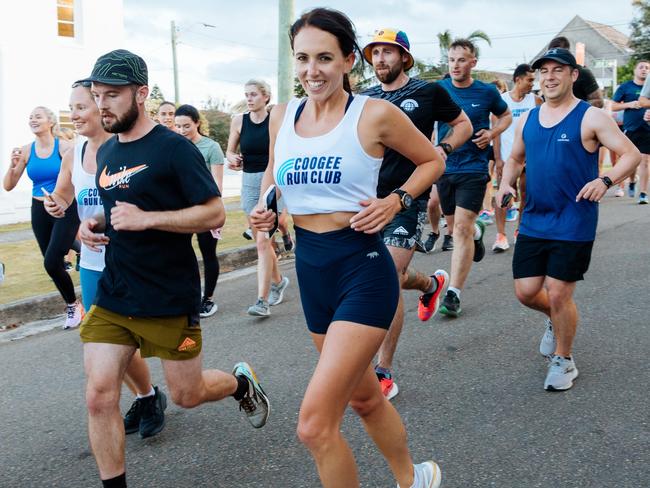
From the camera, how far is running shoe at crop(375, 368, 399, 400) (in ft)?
14.4

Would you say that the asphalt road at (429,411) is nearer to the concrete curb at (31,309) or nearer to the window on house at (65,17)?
the concrete curb at (31,309)

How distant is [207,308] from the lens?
22.4 feet

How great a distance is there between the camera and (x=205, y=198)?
3.33m

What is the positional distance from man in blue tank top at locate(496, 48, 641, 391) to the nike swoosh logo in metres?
2.49

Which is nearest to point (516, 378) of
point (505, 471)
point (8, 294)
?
point (505, 471)

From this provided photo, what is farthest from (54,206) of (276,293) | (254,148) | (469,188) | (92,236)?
(469,188)

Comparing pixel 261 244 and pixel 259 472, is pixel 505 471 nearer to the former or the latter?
pixel 259 472

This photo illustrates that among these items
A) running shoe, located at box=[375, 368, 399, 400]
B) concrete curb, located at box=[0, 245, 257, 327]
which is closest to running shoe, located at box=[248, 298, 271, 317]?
running shoe, located at box=[375, 368, 399, 400]

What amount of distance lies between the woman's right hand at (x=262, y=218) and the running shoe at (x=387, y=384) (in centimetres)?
173

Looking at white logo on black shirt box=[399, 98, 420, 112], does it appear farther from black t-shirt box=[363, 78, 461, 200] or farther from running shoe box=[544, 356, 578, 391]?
running shoe box=[544, 356, 578, 391]

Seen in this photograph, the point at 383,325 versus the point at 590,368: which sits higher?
the point at 383,325

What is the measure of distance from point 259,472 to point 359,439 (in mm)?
586

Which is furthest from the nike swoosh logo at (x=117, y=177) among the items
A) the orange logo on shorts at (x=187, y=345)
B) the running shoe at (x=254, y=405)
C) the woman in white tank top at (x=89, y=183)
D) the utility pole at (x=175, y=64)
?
the utility pole at (x=175, y=64)

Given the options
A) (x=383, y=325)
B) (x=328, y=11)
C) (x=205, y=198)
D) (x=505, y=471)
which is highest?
(x=328, y=11)
